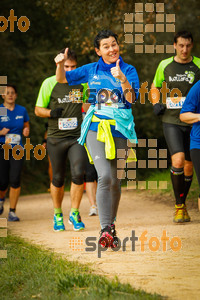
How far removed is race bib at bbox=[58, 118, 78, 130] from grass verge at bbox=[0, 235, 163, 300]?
A: 236 cm

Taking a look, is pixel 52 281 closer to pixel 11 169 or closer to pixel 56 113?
pixel 56 113

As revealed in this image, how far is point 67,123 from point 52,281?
12.2 feet

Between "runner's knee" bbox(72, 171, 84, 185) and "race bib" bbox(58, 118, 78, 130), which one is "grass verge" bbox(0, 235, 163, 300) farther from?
"race bib" bbox(58, 118, 78, 130)

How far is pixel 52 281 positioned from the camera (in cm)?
502

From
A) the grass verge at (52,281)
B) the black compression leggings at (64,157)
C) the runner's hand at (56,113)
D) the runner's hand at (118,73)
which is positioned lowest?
the grass verge at (52,281)

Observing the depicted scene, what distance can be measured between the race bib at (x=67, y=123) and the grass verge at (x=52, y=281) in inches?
93.0

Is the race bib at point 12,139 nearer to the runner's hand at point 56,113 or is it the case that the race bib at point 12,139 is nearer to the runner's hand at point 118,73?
the runner's hand at point 56,113

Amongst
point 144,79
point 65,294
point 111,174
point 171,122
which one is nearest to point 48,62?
point 144,79

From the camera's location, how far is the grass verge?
4.46 meters

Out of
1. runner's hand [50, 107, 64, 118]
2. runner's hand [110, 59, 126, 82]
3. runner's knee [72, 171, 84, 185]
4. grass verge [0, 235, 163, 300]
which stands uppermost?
runner's hand [110, 59, 126, 82]

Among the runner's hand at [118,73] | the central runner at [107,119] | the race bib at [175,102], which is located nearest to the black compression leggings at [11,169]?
the race bib at [175,102]

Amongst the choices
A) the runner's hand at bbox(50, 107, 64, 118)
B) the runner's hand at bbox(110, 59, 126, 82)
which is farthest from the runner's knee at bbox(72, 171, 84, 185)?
the runner's hand at bbox(110, 59, 126, 82)

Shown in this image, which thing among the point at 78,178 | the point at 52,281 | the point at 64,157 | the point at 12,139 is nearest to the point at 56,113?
the point at 64,157

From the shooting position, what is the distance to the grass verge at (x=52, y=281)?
4465 mm
